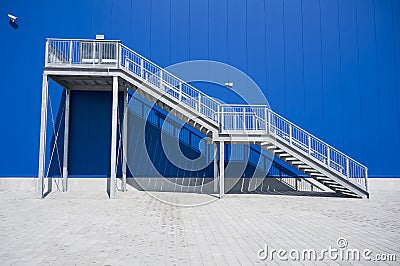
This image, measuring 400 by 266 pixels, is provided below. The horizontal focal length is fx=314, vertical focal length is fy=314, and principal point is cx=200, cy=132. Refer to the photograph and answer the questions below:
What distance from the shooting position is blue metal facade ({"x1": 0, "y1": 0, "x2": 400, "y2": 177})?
661 inches

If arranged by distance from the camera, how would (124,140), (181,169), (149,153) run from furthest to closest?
1. (181,169)
2. (149,153)
3. (124,140)

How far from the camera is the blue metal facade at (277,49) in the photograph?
1678 centimetres

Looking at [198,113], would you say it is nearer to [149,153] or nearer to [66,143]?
[149,153]

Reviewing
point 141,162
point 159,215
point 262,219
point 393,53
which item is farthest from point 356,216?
point 393,53

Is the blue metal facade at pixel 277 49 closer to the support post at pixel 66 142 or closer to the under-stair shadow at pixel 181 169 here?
the support post at pixel 66 142

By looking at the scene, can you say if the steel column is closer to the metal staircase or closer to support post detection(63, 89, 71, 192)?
support post detection(63, 89, 71, 192)

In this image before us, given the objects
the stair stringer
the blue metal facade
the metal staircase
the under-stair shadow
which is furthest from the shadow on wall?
the stair stringer

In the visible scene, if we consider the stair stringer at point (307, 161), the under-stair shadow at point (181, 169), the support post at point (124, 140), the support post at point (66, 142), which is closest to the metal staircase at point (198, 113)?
the stair stringer at point (307, 161)

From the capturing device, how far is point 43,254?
5.72 m

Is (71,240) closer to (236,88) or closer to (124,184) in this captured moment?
(124,184)

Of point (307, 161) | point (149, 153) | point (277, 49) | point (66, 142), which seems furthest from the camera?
point (277, 49)

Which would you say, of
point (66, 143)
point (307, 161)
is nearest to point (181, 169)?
point (66, 143)

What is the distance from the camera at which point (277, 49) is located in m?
17.4

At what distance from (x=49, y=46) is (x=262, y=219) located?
1116 centimetres
